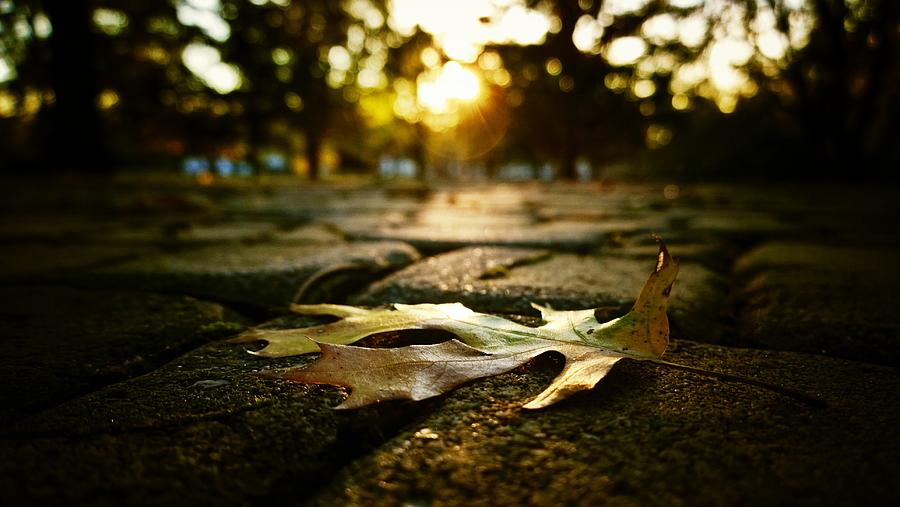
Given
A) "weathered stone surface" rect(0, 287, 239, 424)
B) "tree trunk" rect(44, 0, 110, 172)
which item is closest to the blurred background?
"tree trunk" rect(44, 0, 110, 172)

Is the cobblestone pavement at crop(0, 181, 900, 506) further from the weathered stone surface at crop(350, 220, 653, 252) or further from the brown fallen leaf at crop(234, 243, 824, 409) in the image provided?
the weathered stone surface at crop(350, 220, 653, 252)

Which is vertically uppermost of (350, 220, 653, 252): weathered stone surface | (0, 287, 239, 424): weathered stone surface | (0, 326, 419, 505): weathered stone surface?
(350, 220, 653, 252): weathered stone surface

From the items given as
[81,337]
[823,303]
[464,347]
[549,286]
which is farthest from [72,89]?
[823,303]

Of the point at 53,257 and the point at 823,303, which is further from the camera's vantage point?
the point at 53,257

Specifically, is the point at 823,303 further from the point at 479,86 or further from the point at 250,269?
the point at 479,86

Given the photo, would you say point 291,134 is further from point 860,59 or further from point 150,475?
point 150,475

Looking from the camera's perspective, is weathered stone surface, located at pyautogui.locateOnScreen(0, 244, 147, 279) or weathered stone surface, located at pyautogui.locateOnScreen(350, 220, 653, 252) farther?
weathered stone surface, located at pyautogui.locateOnScreen(350, 220, 653, 252)
